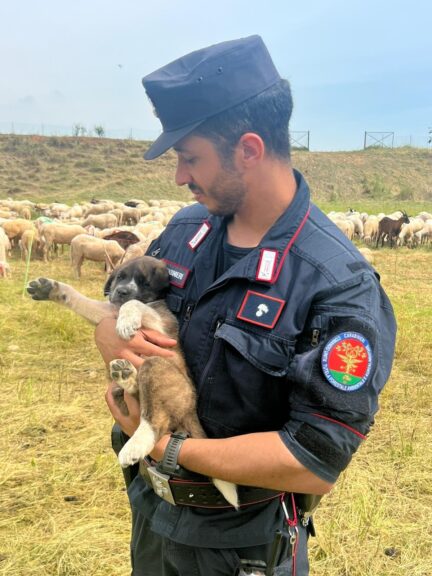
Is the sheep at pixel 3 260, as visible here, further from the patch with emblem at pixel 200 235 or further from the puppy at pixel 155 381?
the patch with emblem at pixel 200 235

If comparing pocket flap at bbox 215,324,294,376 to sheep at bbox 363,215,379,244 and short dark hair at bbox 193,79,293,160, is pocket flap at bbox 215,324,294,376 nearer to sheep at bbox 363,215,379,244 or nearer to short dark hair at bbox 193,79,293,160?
short dark hair at bbox 193,79,293,160

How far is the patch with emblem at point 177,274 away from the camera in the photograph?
2.46 meters

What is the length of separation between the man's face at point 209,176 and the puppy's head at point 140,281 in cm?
58

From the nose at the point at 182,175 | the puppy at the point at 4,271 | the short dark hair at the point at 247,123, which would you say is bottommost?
the puppy at the point at 4,271

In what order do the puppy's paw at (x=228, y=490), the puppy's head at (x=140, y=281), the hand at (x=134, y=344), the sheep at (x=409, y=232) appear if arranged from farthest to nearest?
the sheep at (x=409, y=232), the puppy's head at (x=140, y=281), the hand at (x=134, y=344), the puppy's paw at (x=228, y=490)

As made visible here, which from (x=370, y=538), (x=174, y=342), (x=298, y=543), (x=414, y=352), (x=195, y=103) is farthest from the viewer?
(x=414, y=352)

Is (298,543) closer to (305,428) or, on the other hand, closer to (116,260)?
(305,428)

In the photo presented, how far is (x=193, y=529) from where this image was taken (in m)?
2.14

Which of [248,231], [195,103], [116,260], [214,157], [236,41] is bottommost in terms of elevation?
[116,260]

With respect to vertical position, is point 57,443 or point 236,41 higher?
point 236,41

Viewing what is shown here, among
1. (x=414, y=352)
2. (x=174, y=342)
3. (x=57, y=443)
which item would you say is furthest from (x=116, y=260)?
(x=174, y=342)

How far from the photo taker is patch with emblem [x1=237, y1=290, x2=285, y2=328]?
1952 mm

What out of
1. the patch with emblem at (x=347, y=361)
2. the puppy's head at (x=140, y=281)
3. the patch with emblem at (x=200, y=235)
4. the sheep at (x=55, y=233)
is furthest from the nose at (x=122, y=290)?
the sheep at (x=55, y=233)

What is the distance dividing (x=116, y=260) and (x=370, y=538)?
13061 mm
